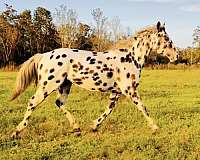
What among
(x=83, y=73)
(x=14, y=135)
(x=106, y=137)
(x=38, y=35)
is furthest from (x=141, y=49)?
(x=38, y=35)

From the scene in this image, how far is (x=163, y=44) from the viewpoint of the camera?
393 inches

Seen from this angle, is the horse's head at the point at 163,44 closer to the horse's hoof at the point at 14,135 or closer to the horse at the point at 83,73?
the horse at the point at 83,73

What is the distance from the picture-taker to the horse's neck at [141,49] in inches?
377

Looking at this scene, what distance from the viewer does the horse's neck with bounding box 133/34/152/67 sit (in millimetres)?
9573

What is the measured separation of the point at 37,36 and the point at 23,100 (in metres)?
51.0

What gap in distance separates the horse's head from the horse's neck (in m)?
0.19

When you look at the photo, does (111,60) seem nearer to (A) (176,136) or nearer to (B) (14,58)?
(A) (176,136)

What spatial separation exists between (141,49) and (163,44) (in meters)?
0.62

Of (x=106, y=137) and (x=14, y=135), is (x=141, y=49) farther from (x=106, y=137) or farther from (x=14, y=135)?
(x=14, y=135)

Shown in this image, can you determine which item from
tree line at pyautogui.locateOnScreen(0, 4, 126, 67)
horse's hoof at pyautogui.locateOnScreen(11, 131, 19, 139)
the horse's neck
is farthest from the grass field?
tree line at pyautogui.locateOnScreen(0, 4, 126, 67)

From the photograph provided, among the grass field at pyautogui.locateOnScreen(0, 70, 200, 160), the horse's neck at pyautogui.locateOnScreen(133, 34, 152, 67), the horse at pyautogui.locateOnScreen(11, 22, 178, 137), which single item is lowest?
the grass field at pyautogui.locateOnScreen(0, 70, 200, 160)

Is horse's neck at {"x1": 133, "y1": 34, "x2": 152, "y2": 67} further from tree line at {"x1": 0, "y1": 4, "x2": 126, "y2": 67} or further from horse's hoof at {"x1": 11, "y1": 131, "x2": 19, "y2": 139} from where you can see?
tree line at {"x1": 0, "y1": 4, "x2": 126, "y2": 67}

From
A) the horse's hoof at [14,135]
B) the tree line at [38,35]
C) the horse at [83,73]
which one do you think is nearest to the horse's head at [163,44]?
the horse at [83,73]

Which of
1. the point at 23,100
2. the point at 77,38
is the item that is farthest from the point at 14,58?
the point at 23,100
